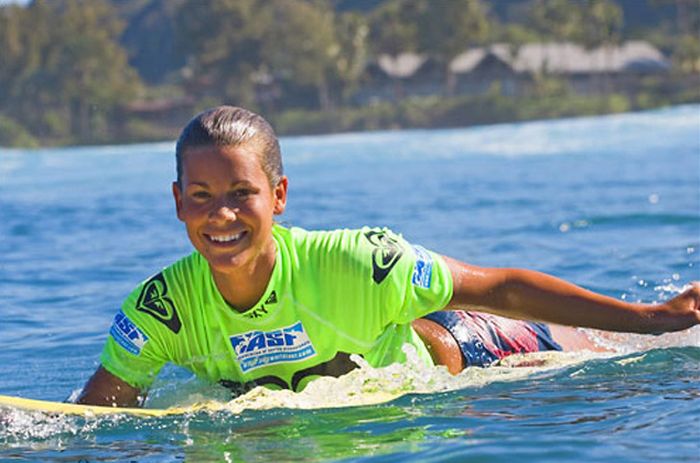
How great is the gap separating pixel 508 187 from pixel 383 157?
12.9 meters

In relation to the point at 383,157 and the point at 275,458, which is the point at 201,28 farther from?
the point at 275,458

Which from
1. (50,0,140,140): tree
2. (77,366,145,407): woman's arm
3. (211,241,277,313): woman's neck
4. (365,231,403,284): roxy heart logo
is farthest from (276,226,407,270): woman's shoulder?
(50,0,140,140): tree

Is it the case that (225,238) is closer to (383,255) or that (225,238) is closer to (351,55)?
(383,255)

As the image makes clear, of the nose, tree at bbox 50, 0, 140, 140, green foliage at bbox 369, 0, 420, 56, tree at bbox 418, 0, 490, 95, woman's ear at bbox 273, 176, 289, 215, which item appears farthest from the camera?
green foliage at bbox 369, 0, 420, 56

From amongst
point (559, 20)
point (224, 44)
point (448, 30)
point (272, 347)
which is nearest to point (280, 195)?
point (272, 347)

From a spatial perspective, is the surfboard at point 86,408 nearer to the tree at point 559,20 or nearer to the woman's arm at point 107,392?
the woman's arm at point 107,392

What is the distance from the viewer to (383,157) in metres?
Result: 30.2

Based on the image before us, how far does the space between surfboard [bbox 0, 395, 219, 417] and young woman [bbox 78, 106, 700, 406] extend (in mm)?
54

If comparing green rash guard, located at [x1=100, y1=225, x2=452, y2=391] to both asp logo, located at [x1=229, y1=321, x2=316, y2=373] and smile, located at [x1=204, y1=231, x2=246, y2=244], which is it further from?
smile, located at [x1=204, y1=231, x2=246, y2=244]

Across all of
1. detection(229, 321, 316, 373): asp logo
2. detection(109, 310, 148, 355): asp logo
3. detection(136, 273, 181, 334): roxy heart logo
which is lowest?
detection(229, 321, 316, 373): asp logo

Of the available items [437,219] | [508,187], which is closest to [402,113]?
[508,187]

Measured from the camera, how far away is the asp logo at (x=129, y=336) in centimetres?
374

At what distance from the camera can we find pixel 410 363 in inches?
156

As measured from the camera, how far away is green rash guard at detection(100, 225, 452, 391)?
12.2 feet
